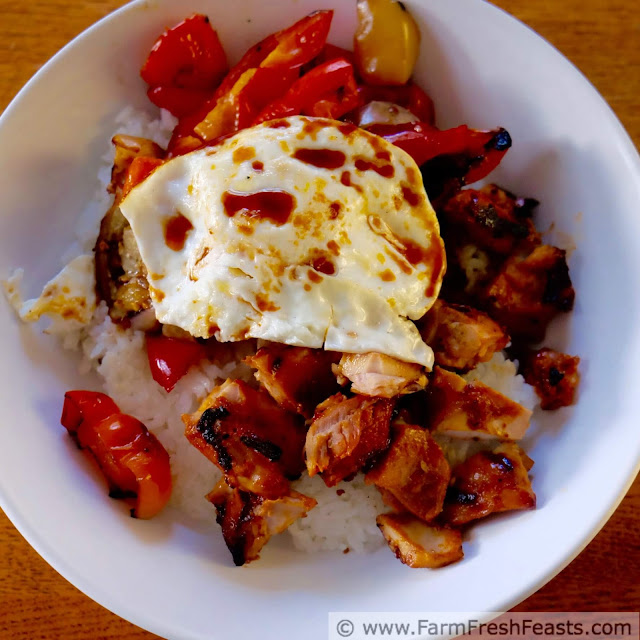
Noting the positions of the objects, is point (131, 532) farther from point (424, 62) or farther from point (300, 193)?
point (424, 62)

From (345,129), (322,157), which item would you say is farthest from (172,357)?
(345,129)

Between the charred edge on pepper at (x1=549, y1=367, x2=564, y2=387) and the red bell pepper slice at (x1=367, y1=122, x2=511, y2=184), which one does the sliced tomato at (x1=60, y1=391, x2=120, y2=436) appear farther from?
the charred edge on pepper at (x1=549, y1=367, x2=564, y2=387)

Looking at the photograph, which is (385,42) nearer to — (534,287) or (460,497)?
(534,287)

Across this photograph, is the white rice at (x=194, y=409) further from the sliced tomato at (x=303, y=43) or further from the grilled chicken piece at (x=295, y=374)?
the sliced tomato at (x=303, y=43)

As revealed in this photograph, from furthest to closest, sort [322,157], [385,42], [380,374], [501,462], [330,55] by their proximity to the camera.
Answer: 1. [330,55]
2. [385,42]
3. [501,462]
4. [322,157]
5. [380,374]

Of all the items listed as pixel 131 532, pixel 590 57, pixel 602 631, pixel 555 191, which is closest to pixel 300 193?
pixel 555 191

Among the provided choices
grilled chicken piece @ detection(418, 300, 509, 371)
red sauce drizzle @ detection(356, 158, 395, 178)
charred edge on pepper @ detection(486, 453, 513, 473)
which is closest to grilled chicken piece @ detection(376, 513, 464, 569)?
charred edge on pepper @ detection(486, 453, 513, 473)

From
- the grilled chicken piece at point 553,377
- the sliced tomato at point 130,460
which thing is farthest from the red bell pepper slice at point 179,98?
the grilled chicken piece at point 553,377
